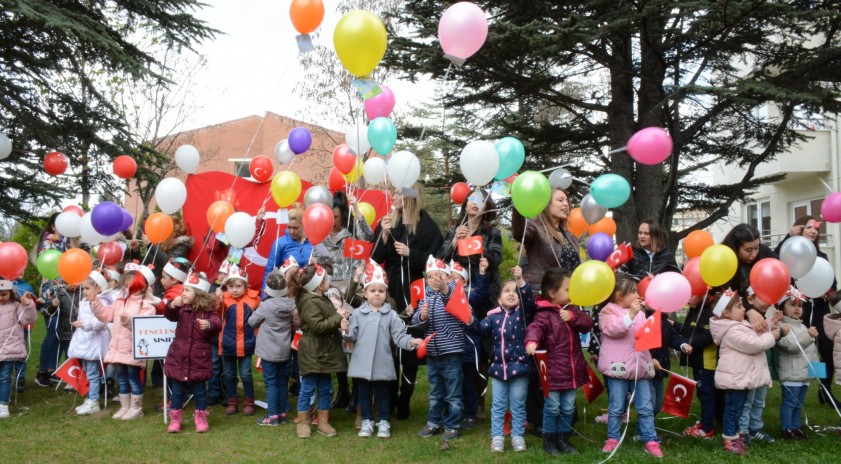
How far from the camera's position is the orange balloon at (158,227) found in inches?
271

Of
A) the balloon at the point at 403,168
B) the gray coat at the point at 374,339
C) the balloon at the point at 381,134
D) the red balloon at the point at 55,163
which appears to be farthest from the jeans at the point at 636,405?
the red balloon at the point at 55,163

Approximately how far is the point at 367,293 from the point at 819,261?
3643 millimetres

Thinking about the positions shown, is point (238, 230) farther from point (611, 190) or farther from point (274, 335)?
point (611, 190)

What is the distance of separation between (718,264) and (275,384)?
3875 millimetres

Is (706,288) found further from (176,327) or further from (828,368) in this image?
(176,327)

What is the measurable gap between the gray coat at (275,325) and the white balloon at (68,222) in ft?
7.47

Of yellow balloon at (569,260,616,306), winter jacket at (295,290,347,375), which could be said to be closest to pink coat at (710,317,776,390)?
yellow balloon at (569,260,616,306)

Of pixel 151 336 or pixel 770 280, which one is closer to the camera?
pixel 770 280

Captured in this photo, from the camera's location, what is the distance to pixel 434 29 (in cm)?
863

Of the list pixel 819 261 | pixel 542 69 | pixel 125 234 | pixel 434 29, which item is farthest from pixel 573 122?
pixel 125 234

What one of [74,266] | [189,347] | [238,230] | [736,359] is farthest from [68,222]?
[736,359]

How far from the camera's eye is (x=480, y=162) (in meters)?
5.47

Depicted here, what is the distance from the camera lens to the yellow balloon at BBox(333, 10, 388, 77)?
16.9ft

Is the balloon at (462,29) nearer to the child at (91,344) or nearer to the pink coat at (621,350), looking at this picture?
the pink coat at (621,350)
